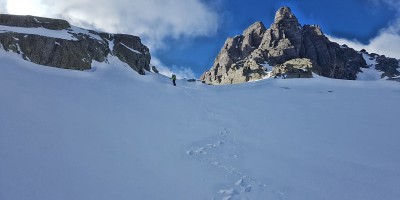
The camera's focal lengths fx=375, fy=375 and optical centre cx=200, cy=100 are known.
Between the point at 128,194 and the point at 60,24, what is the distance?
4241 cm

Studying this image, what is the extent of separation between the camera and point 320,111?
31.2 m

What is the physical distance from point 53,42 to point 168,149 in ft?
103

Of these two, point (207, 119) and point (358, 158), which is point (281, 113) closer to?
point (207, 119)

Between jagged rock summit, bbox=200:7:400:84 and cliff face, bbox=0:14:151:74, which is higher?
jagged rock summit, bbox=200:7:400:84

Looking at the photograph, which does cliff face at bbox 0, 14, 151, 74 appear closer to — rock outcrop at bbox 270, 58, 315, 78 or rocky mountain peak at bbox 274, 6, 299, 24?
rock outcrop at bbox 270, 58, 315, 78

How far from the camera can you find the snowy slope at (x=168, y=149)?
1012 cm

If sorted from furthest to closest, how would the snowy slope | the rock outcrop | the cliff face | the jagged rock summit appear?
1. the jagged rock summit
2. the rock outcrop
3. the cliff face
4. the snowy slope

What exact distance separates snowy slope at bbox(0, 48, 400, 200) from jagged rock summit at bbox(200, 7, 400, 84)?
3700 inches

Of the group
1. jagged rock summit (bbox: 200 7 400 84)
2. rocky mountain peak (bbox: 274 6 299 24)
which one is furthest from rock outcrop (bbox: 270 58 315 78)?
rocky mountain peak (bbox: 274 6 299 24)

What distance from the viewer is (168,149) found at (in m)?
14.7

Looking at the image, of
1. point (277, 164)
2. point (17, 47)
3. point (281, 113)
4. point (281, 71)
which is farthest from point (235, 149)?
point (281, 71)

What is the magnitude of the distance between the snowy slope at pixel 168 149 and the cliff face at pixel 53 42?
34.7ft

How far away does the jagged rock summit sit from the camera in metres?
128

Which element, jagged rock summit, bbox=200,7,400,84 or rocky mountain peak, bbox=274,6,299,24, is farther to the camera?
rocky mountain peak, bbox=274,6,299,24
